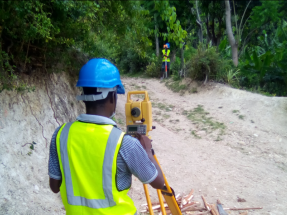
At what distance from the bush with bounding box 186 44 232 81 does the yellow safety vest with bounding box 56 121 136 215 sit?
315 inches

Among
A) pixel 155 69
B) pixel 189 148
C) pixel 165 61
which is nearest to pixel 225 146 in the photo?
pixel 189 148

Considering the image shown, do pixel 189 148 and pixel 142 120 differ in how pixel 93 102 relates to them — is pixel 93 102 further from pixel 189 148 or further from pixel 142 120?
pixel 189 148

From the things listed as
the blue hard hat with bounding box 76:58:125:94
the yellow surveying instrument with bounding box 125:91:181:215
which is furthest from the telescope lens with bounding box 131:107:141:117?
the blue hard hat with bounding box 76:58:125:94

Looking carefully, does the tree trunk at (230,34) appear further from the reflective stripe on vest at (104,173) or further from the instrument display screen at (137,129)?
the reflective stripe on vest at (104,173)

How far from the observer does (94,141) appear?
110cm

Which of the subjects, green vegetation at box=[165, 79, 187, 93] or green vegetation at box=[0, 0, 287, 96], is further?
green vegetation at box=[165, 79, 187, 93]

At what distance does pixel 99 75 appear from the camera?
1.19 meters

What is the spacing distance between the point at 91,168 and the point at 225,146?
4.46 metres

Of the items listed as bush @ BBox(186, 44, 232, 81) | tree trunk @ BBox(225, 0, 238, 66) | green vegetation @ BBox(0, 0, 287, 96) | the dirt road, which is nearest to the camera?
green vegetation @ BBox(0, 0, 287, 96)

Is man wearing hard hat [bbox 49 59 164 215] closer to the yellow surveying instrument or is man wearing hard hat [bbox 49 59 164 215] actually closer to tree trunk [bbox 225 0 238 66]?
the yellow surveying instrument

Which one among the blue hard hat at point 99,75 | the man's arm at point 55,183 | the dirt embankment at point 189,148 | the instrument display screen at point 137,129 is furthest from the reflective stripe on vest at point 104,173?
the dirt embankment at point 189,148

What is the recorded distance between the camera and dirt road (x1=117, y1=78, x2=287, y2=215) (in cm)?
344

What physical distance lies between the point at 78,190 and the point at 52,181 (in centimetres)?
22

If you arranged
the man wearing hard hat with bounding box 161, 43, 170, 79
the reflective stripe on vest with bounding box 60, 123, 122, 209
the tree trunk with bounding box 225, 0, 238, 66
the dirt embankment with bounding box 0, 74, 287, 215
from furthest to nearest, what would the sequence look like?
the man wearing hard hat with bounding box 161, 43, 170, 79
the tree trunk with bounding box 225, 0, 238, 66
the dirt embankment with bounding box 0, 74, 287, 215
the reflective stripe on vest with bounding box 60, 123, 122, 209
